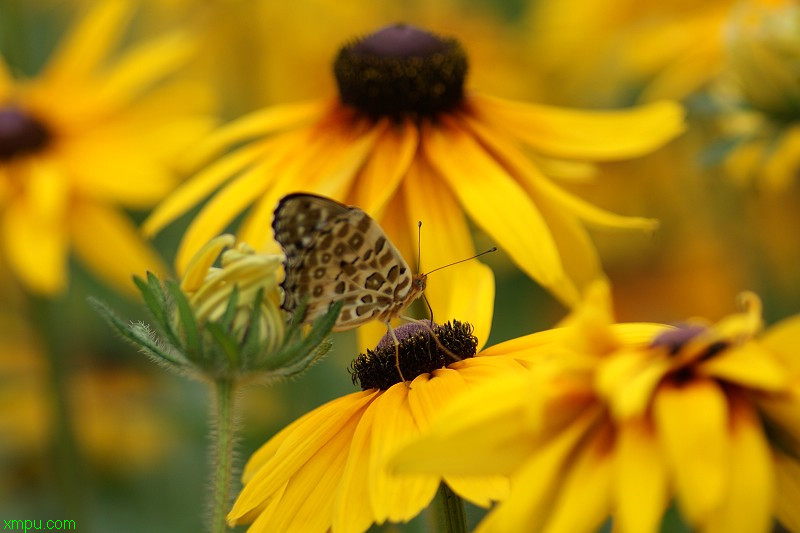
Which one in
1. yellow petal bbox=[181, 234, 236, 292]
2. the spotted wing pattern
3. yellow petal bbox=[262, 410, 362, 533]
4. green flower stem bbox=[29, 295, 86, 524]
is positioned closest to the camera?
yellow petal bbox=[262, 410, 362, 533]

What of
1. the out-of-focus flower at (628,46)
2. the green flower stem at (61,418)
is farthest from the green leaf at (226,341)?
the out-of-focus flower at (628,46)

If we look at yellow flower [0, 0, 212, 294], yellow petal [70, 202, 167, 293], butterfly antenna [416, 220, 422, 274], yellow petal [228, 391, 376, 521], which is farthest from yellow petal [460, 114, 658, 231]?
yellow petal [70, 202, 167, 293]

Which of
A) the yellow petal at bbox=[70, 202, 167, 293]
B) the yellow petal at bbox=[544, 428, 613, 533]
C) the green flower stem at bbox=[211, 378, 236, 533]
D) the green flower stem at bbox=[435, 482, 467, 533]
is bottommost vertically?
the yellow petal at bbox=[70, 202, 167, 293]

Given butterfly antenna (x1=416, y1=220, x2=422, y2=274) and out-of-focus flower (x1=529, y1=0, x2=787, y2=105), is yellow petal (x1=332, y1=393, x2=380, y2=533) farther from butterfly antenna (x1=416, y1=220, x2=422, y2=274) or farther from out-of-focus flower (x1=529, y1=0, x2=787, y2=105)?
out-of-focus flower (x1=529, y1=0, x2=787, y2=105)

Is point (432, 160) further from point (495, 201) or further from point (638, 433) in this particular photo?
point (638, 433)

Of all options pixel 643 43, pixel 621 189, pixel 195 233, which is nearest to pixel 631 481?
pixel 195 233

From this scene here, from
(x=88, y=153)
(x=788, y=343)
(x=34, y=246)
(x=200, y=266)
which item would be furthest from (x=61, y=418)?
(x=788, y=343)
